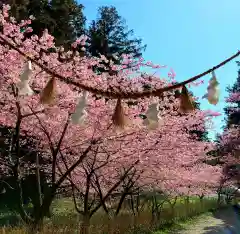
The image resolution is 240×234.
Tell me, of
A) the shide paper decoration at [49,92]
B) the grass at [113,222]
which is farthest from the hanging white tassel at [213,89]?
the grass at [113,222]

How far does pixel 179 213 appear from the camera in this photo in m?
20.6

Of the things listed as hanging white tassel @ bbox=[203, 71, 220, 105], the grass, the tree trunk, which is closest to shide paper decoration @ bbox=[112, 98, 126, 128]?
hanging white tassel @ bbox=[203, 71, 220, 105]

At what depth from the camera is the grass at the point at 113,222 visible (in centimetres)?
765

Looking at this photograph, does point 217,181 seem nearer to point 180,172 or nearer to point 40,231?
point 180,172

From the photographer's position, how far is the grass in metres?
7.65

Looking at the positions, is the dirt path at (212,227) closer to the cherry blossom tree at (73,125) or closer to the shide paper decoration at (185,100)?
the cherry blossom tree at (73,125)

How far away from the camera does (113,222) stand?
10.5 meters

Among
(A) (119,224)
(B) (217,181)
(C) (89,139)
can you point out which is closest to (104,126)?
(C) (89,139)

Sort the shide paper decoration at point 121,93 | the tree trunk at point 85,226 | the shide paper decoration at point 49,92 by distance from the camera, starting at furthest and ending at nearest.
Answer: the tree trunk at point 85,226
the shide paper decoration at point 49,92
the shide paper decoration at point 121,93

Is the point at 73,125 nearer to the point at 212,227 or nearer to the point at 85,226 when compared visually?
the point at 85,226

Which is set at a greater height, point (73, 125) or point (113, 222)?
point (73, 125)

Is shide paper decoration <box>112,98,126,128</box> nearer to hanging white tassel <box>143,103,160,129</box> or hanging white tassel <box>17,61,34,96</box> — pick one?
hanging white tassel <box>143,103,160,129</box>

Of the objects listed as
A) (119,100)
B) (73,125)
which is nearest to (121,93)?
(119,100)

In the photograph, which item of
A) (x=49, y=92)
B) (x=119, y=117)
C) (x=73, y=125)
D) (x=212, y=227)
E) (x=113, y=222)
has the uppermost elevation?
(x=73, y=125)
